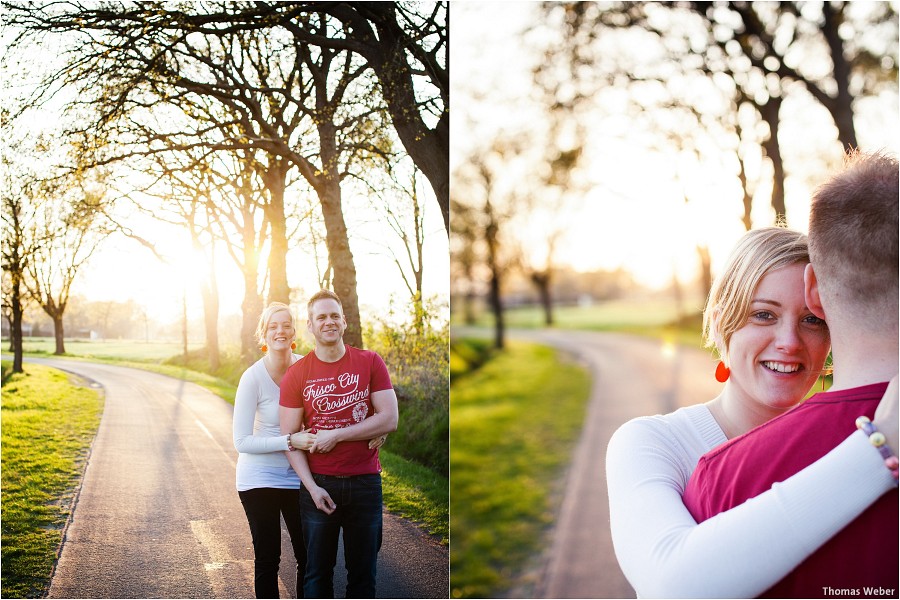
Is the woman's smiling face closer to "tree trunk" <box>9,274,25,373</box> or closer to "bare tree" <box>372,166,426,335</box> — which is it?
"bare tree" <box>372,166,426,335</box>

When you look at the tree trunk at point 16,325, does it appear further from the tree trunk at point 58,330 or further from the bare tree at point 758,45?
the bare tree at point 758,45

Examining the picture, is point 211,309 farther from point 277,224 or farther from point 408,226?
point 408,226

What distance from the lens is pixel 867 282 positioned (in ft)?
3.86

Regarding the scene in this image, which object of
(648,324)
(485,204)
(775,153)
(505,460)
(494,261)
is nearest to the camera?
(775,153)

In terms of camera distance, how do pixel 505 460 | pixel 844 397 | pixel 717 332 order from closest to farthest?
pixel 844 397, pixel 717 332, pixel 505 460

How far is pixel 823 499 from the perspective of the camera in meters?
0.98

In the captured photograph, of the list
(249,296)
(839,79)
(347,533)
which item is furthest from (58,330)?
(839,79)

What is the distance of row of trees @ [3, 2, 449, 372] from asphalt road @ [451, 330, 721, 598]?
1.86 meters

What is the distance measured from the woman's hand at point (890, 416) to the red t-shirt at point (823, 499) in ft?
0.11

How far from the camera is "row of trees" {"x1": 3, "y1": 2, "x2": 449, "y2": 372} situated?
246 centimetres

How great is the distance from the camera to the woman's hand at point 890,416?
39.4 inches

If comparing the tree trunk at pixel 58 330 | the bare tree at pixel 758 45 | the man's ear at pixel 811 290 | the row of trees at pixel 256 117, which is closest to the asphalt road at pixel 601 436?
the row of trees at pixel 256 117

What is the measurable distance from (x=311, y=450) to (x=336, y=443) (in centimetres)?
8

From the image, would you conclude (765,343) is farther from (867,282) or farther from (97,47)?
(97,47)
